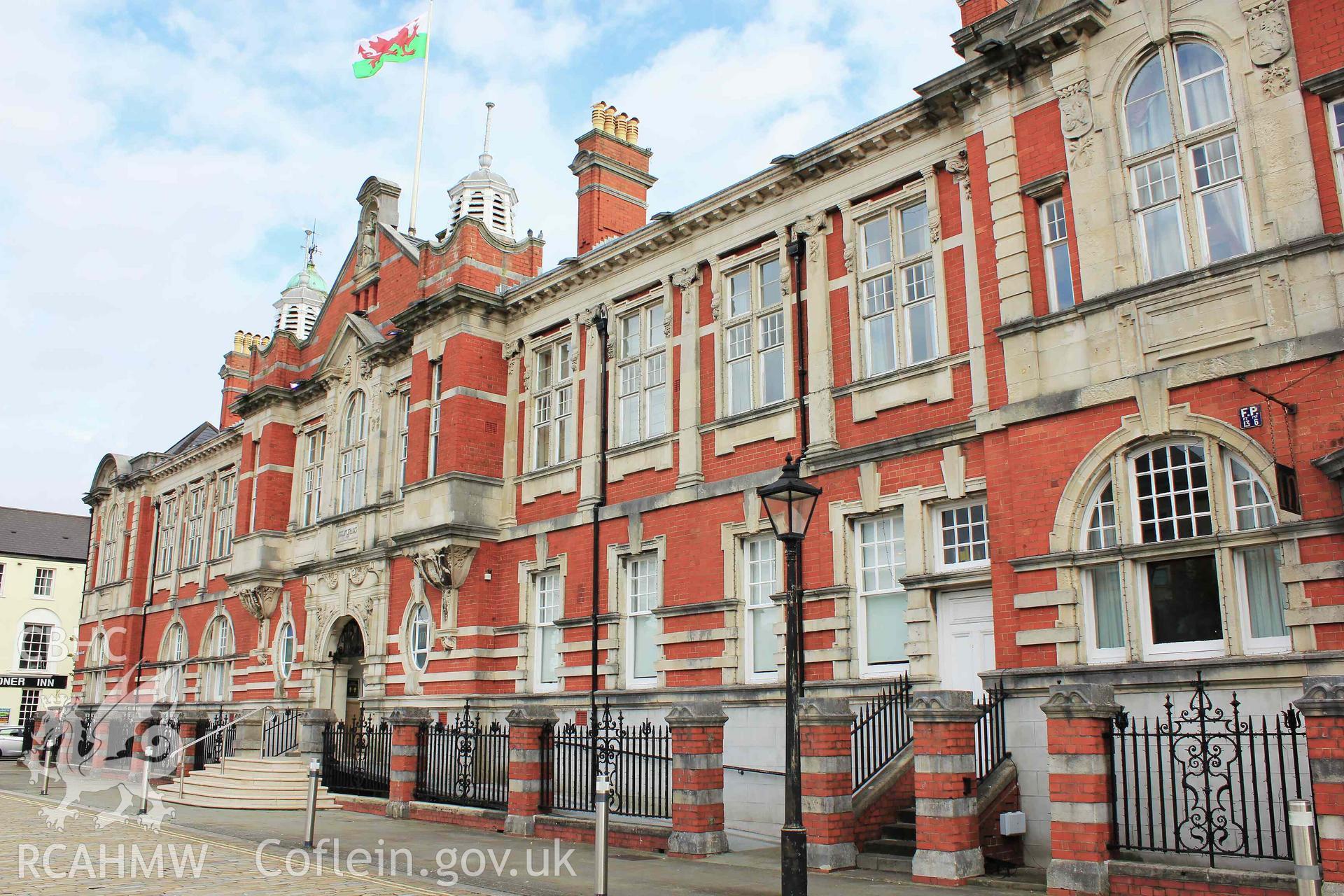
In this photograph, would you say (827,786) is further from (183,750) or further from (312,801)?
(183,750)

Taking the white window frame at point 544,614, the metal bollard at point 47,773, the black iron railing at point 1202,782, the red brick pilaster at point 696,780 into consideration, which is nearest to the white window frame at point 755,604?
the red brick pilaster at point 696,780

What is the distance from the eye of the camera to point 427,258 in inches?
1025

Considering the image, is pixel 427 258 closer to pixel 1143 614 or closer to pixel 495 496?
pixel 495 496

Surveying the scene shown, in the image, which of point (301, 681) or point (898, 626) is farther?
A: point (301, 681)

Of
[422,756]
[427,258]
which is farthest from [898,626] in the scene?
[427,258]

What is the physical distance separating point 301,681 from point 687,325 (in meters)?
15.1

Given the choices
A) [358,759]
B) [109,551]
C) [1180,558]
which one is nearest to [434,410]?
[358,759]

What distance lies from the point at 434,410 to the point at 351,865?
13.4 m

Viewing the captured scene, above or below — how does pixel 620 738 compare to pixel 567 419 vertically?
below

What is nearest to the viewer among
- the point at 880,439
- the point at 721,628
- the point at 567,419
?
the point at 880,439

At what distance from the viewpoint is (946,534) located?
613 inches

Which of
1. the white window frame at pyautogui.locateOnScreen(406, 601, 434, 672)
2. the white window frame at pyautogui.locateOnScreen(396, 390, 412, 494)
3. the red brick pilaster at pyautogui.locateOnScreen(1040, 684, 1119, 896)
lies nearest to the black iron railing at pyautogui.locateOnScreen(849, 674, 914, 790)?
the red brick pilaster at pyautogui.locateOnScreen(1040, 684, 1119, 896)

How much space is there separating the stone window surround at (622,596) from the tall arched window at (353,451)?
9621mm

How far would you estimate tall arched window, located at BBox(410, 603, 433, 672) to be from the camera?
24.1 meters
